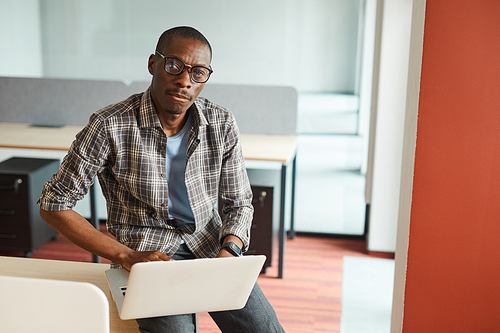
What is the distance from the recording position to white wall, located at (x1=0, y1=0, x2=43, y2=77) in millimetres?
3035

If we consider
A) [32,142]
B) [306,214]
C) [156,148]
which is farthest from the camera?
[306,214]

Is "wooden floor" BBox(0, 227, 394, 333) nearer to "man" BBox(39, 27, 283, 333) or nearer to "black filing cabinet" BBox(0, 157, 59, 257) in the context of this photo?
"black filing cabinet" BBox(0, 157, 59, 257)

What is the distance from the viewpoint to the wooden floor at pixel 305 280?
2.11 meters

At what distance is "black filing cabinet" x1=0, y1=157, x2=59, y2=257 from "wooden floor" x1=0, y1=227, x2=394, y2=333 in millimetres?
142

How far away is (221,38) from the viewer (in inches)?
117

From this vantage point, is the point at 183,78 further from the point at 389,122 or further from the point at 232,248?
the point at 389,122

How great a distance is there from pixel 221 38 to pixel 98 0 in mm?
819

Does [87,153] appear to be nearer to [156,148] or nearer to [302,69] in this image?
[156,148]

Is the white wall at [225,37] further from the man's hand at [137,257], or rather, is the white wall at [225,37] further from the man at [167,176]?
the man's hand at [137,257]

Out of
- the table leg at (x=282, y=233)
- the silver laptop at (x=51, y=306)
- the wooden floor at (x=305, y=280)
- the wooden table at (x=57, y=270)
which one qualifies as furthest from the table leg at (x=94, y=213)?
the silver laptop at (x=51, y=306)

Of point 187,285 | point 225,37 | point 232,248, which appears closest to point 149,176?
point 232,248

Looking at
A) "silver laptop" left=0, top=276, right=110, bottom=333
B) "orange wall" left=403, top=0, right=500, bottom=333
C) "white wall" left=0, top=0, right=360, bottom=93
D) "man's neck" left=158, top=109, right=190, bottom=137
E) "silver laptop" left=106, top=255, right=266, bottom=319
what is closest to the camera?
"silver laptop" left=0, top=276, right=110, bottom=333

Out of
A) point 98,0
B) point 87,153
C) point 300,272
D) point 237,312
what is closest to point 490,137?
point 237,312

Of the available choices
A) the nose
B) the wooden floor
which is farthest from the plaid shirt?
the wooden floor
